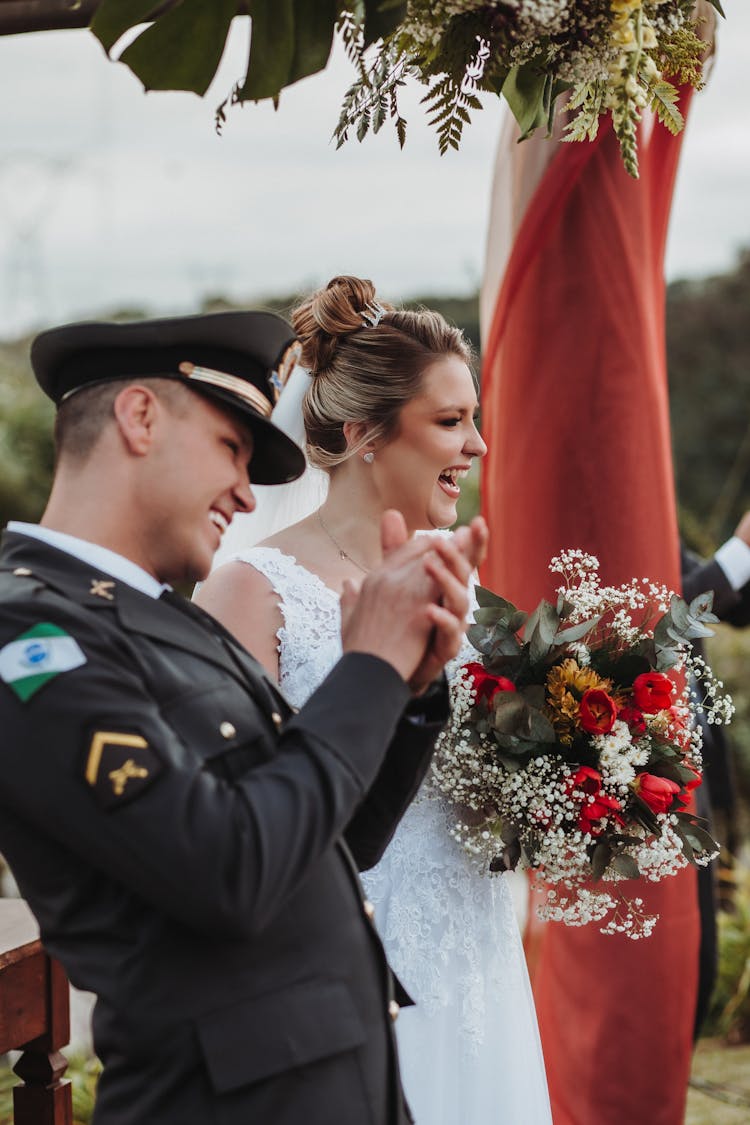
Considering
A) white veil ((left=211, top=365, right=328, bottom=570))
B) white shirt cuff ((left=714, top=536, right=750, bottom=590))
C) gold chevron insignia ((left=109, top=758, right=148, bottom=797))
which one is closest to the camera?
gold chevron insignia ((left=109, top=758, right=148, bottom=797))

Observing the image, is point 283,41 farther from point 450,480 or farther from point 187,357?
point 450,480

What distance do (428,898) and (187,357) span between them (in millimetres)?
1375

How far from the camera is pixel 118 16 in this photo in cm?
148

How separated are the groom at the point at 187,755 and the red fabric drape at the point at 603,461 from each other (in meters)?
1.64

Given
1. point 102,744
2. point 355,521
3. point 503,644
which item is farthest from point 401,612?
point 355,521

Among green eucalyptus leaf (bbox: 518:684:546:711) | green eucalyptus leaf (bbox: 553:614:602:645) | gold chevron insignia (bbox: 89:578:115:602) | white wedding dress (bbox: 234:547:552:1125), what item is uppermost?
gold chevron insignia (bbox: 89:578:115:602)

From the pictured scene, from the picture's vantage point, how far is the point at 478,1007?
235cm

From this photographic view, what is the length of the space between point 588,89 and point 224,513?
75 centimetres

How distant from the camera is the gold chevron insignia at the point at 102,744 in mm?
1189

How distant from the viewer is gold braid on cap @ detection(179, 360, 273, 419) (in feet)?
4.69

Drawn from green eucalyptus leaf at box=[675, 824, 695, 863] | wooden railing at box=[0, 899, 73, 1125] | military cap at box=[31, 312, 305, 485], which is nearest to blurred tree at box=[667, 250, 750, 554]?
green eucalyptus leaf at box=[675, 824, 695, 863]

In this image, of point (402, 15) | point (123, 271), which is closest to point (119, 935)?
point (402, 15)

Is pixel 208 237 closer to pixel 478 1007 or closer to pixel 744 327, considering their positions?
pixel 744 327

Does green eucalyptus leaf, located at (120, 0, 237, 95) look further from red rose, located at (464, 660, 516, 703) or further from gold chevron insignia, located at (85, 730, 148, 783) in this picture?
red rose, located at (464, 660, 516, 703)
